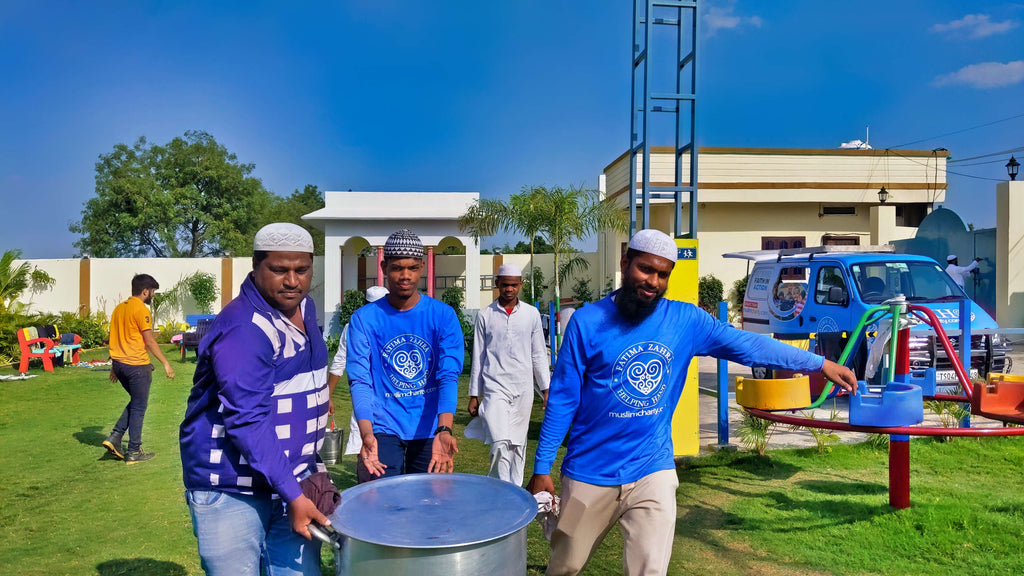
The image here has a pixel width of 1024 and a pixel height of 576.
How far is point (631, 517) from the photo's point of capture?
10.6 feet

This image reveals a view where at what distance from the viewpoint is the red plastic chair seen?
15.4m

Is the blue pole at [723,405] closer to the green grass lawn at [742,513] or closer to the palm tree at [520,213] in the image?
the green grass lawn at [742,513]

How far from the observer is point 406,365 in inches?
154

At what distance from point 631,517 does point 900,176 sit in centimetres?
2313

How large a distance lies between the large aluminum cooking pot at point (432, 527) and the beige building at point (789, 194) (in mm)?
20008

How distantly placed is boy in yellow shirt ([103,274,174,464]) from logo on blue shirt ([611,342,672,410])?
248 inches

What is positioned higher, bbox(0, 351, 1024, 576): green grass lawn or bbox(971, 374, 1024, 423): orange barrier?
bbox(971, 374, 1024, 423): orange barrier

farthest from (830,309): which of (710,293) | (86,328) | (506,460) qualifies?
(86,328)

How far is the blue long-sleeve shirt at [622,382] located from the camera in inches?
127

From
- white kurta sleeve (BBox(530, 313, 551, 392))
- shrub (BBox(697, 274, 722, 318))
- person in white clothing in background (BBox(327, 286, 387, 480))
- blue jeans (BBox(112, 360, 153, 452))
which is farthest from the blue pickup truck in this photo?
shrub (BBox(697, 274, 722, 318))

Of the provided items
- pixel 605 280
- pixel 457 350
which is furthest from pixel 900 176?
pixel 457 350

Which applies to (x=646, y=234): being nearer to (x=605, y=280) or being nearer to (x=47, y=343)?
(x=47, y=343)

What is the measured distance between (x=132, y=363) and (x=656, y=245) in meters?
6.61

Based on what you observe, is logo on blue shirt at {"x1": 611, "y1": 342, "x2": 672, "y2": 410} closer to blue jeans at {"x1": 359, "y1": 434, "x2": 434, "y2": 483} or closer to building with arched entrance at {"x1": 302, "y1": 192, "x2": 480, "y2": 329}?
blue jeans at {"x1": 359, "y1": 434, "x2": 434, "y2": 483}
